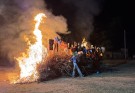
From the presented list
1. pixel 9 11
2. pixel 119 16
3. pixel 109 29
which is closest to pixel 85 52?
pixel 9 11

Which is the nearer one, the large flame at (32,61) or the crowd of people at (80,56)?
the large flame at (32,61)

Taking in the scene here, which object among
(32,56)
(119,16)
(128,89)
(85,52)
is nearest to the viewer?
(128,89)

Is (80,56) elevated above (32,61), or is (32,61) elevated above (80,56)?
(80,56)

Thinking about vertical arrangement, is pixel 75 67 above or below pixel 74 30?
below

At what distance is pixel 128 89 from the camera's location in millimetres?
16000

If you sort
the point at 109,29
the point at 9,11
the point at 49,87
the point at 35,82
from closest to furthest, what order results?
the point at 49,87, the point at 35,82, the point at 9,11, the point at 109,29

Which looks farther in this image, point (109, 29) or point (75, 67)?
point (109, 29)

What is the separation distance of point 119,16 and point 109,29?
507cm

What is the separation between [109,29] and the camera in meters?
60.5

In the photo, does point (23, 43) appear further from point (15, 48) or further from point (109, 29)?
point (109, 29)

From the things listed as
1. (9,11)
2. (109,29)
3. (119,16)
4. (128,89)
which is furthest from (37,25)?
(119,16)

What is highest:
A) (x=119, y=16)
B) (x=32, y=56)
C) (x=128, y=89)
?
(x=119, y=16)

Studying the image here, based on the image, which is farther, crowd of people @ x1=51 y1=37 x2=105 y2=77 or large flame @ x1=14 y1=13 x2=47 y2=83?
crowd of people @ x1=51 y1=37 x2=105 y2=77

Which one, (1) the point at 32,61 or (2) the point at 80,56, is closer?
(1) the point at 32,61
